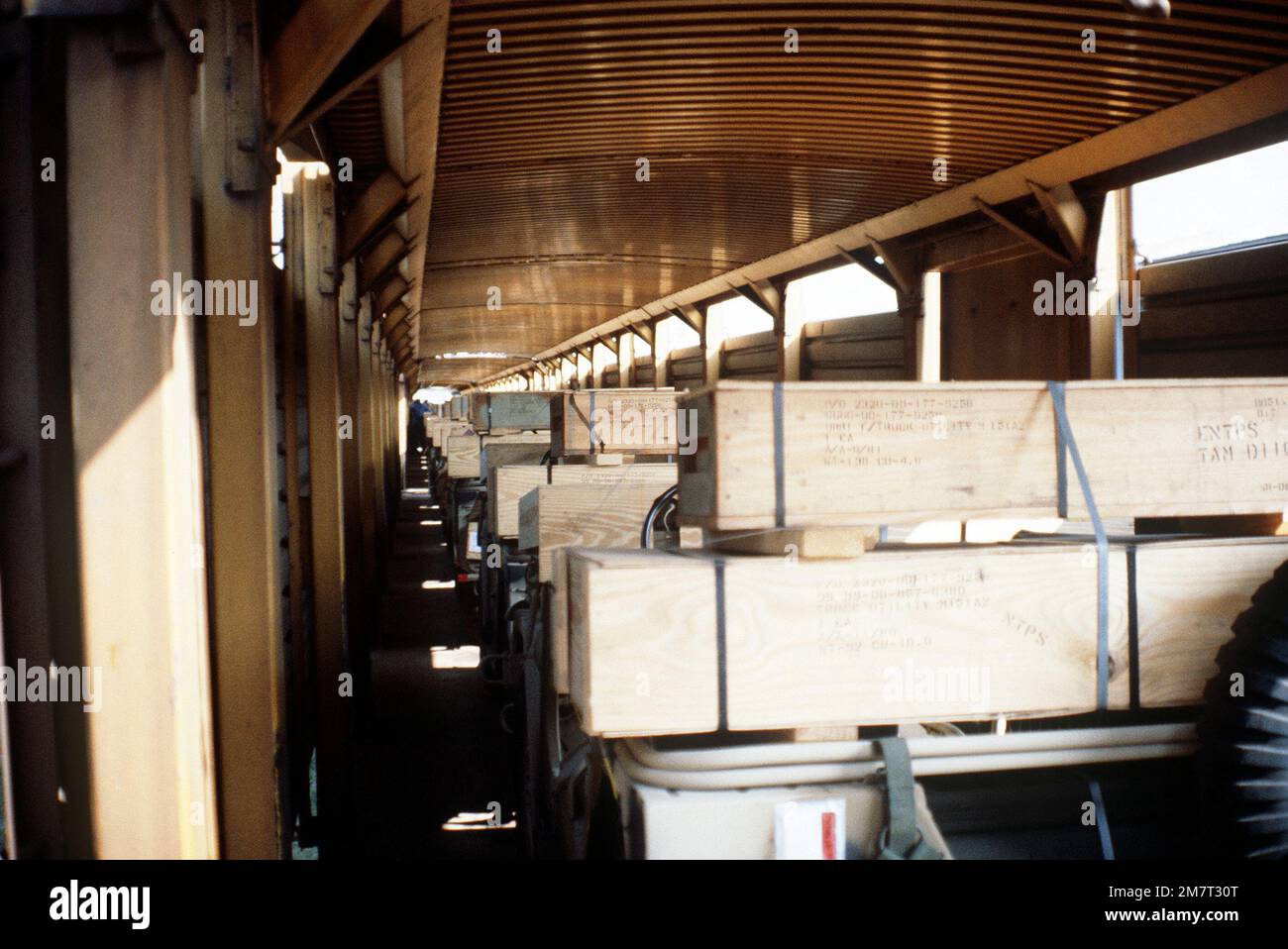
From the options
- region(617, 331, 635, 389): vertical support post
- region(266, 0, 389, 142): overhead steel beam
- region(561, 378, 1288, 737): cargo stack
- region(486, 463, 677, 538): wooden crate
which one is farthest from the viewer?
region(617, 331, 635, 389): vertical support post

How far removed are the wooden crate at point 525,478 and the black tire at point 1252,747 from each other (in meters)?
3.92

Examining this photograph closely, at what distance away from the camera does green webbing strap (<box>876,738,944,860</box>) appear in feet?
6.60

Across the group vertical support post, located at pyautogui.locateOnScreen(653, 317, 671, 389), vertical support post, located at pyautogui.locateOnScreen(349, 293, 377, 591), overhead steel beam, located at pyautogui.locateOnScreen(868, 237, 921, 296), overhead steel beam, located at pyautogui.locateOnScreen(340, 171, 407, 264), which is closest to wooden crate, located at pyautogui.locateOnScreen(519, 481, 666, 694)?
overhead steel beam, located at pyautogui.locateOnScreen(340, 171, 407, 264)

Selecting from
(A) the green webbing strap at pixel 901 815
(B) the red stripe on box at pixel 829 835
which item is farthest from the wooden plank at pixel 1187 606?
(B) the red stripe on box at pixel 829 835

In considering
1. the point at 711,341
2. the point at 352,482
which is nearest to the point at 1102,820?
the point at 352,482

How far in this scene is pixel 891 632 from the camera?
7.14ft

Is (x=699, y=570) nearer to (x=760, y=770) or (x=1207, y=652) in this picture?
(x=760, y=770)

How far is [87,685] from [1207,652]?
2.47 metres

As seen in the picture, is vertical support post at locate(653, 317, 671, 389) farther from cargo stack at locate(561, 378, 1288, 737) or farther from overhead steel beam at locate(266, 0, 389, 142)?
cargo stack at locate(561, 378, 1288, 737)

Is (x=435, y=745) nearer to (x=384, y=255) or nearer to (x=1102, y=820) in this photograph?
(x=1102, y=820)

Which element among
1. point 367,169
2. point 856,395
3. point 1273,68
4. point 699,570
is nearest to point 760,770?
point 699,570

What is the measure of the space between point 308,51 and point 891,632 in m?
2.58

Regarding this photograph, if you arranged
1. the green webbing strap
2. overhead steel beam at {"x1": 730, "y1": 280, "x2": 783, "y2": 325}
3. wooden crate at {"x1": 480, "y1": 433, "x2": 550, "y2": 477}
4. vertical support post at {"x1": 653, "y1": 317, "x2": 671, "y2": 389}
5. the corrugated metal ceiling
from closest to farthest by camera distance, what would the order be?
the green webbing strap, the corrugated metal ceiling, wooden crate at {"x1": 480, "y1": 433, "x2": 550, "y2": 477}, overhead steel beam at {"x1": 730, "y1": 280, "x2": 783, "y2": 325}, vertical support post at {"x1": 653, "y1": 317, "x2": 671, "y2": 389}

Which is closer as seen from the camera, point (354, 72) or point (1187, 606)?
point (1187, 606)
